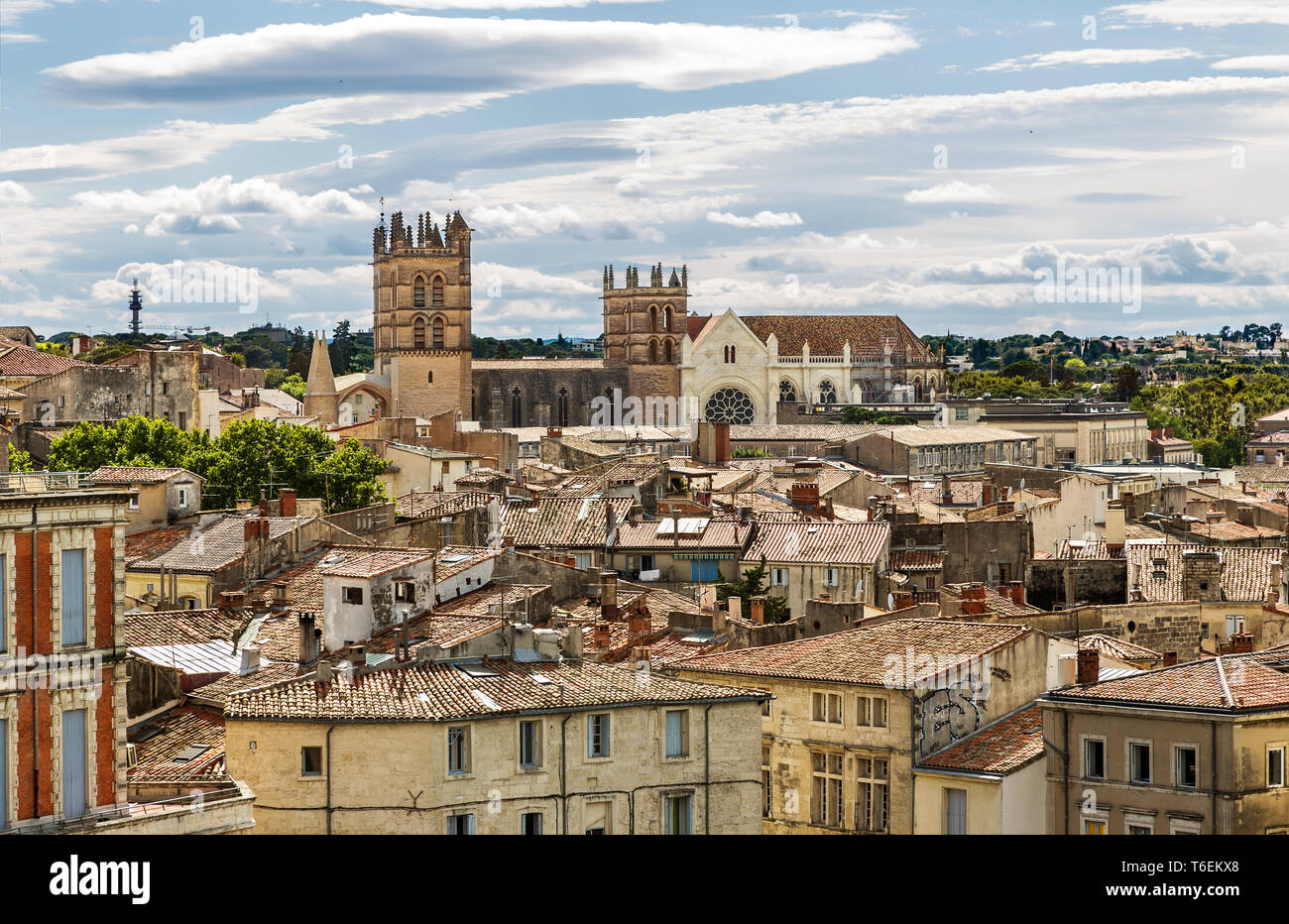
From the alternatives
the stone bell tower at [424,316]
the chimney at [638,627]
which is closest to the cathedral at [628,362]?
the stone bell tower at [424,316]

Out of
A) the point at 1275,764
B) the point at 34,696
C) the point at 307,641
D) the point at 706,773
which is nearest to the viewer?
the point at 34,696

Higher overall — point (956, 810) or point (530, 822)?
point (530, 822)

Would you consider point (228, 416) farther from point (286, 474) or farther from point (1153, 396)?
point (1153, 396)

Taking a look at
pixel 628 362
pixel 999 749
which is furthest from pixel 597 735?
pixel 628 362

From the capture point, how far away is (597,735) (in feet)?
80.5

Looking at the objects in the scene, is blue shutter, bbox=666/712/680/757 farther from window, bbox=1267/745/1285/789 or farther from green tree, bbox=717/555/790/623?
green tree, bbox=717/555/790/623

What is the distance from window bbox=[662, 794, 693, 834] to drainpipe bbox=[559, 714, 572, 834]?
151cm

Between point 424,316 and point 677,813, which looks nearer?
point 677,813

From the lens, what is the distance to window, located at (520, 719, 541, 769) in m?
23.9

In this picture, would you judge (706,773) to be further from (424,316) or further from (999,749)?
(424,316)

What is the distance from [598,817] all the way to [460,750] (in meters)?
2.24

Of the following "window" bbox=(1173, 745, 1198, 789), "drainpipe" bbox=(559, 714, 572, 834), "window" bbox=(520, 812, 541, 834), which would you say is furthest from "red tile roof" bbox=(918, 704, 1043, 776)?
"window" bbox=(520, 812, 541, 834)

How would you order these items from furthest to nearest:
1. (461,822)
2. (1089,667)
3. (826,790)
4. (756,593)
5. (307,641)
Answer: (756,593) < (826,790) < (307,641) < (1089,667) < (461,822)

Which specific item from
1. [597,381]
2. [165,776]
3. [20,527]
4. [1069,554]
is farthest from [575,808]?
[597,381]
